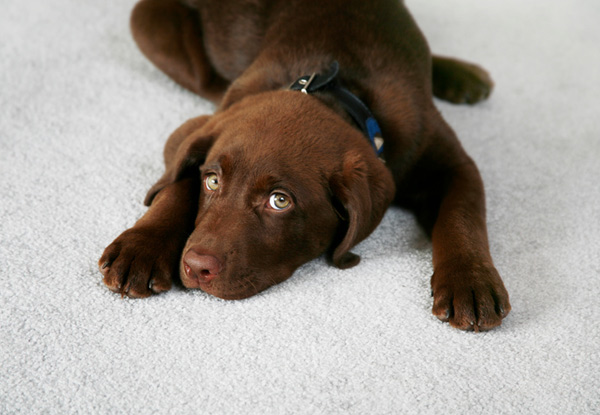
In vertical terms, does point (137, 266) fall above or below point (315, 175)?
below

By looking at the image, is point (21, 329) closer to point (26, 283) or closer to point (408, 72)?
point (26, 283)

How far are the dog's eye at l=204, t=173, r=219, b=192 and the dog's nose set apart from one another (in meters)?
0.31

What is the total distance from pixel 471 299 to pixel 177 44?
2.39 m

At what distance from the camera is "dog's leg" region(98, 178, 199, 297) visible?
2152mm

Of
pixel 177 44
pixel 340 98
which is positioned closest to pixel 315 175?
pixel 340 98

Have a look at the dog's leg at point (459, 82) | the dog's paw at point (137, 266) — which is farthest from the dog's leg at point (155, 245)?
the dog's leg at point (459, 82)

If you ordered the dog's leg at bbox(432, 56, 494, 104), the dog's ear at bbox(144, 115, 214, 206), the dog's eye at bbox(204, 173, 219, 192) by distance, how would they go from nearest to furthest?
the dog's eye at bbox(204, 173, 219, 192) → the dog's ear at bbox(144, 115, 214, 206) → the dog's leg at bbox(432, 56, 494, 104)

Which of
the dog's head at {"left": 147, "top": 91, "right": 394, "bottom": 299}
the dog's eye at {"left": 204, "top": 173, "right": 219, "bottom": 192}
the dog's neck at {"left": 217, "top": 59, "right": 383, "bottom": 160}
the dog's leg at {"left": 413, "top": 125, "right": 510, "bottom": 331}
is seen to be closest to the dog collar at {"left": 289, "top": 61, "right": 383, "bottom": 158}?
the dog's neck at {"left": 217, "top": 59, "right": 383, "bottom": 160}

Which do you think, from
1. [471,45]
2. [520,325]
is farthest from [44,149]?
[471,45]

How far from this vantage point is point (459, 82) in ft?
12.4

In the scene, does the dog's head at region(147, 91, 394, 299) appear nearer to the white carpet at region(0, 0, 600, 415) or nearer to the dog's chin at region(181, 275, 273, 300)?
the dog's chin at region(181, 275, 273, 300)

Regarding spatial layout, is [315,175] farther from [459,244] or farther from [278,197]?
[459,244]

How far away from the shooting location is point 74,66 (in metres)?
3.76

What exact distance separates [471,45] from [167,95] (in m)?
2.29
